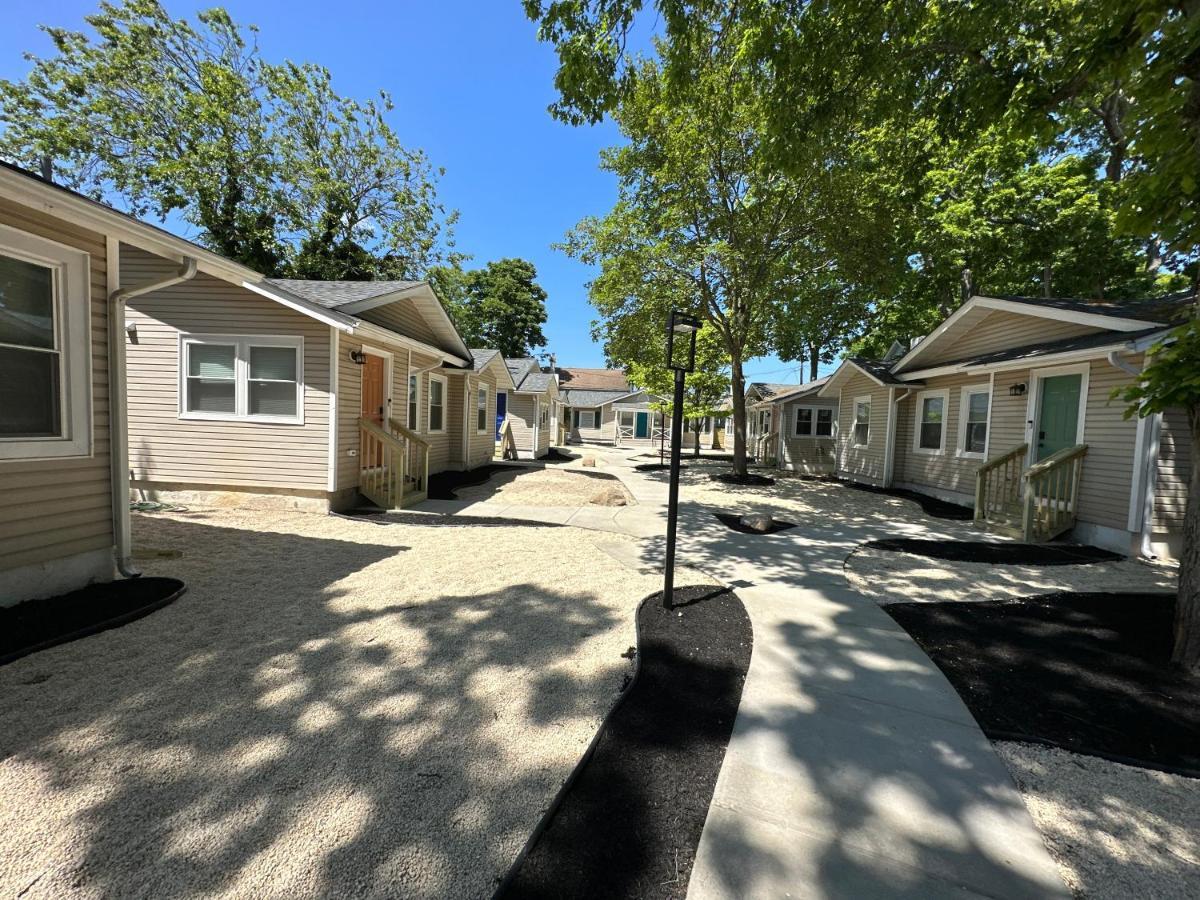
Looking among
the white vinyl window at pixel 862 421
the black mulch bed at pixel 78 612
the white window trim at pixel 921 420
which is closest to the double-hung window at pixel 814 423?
the white vinyl window at pixel 862 421

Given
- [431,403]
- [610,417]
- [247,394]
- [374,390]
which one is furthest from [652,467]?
[610,417]

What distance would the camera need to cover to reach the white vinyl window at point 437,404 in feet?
37.5

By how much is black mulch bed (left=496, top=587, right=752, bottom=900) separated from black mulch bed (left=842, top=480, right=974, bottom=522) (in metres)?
7.73

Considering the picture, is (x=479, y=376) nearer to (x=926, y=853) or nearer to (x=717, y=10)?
(x=717, y=10)

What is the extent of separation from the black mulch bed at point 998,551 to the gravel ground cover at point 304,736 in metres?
4.34

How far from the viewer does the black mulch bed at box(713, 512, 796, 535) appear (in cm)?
718

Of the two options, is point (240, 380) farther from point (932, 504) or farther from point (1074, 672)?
point (932, 504)

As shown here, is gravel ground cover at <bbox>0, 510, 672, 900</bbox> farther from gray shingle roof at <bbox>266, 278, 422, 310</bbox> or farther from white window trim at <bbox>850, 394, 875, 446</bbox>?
white window trim at <bbox>850, 394, 875, 446</bbox>

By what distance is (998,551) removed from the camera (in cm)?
629

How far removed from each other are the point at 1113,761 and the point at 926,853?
52.4 inches

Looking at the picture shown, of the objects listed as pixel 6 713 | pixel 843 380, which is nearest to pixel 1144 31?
pixel 6 713

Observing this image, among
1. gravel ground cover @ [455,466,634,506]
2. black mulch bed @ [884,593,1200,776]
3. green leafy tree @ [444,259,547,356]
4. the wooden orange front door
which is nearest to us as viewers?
black mulch bed @ [884,593,1200,776]

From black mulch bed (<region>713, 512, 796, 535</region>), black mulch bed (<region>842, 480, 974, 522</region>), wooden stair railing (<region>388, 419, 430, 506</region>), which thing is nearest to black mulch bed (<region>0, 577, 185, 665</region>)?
wooden stair railing (<region>388, 419, 430, 506</region>)

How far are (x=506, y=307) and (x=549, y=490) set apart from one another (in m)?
29.1
